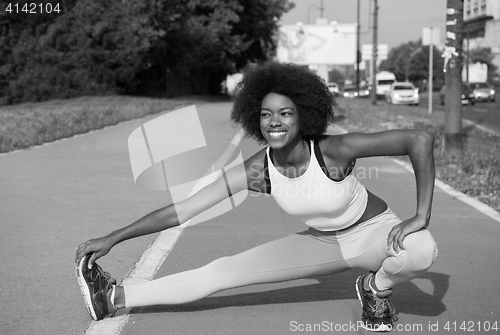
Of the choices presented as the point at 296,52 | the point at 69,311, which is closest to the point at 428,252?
the point at 69,311

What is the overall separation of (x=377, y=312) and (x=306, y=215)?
2.21 feet

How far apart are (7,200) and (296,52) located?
66190mm

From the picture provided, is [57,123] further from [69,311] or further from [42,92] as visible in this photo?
[42,92]

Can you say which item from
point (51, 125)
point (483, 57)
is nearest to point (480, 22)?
point (51, 125)

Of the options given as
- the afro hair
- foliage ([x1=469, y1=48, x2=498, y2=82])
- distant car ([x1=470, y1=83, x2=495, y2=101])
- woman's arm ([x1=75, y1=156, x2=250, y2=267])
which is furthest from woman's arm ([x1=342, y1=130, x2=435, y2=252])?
foliage ([x1=469, y1=48, x2=498, y2=82])

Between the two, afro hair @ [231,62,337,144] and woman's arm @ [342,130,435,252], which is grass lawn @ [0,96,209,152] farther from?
woman's arm @ [342,130,435,252]

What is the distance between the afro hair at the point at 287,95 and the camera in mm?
4754

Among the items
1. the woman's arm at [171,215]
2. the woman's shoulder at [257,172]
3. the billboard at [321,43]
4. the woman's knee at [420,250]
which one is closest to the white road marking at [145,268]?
the woman's arm at [171,215]

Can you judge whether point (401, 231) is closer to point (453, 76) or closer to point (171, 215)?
point (171, 215)

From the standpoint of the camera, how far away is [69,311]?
16.3 ft

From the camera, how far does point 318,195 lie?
4477 millimetres

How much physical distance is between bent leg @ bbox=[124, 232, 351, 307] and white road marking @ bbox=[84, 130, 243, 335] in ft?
0.54

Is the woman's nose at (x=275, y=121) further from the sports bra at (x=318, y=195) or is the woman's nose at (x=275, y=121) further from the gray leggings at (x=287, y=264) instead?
the gray leggings at (x=287, y=264)

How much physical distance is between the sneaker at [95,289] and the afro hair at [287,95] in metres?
1.26
